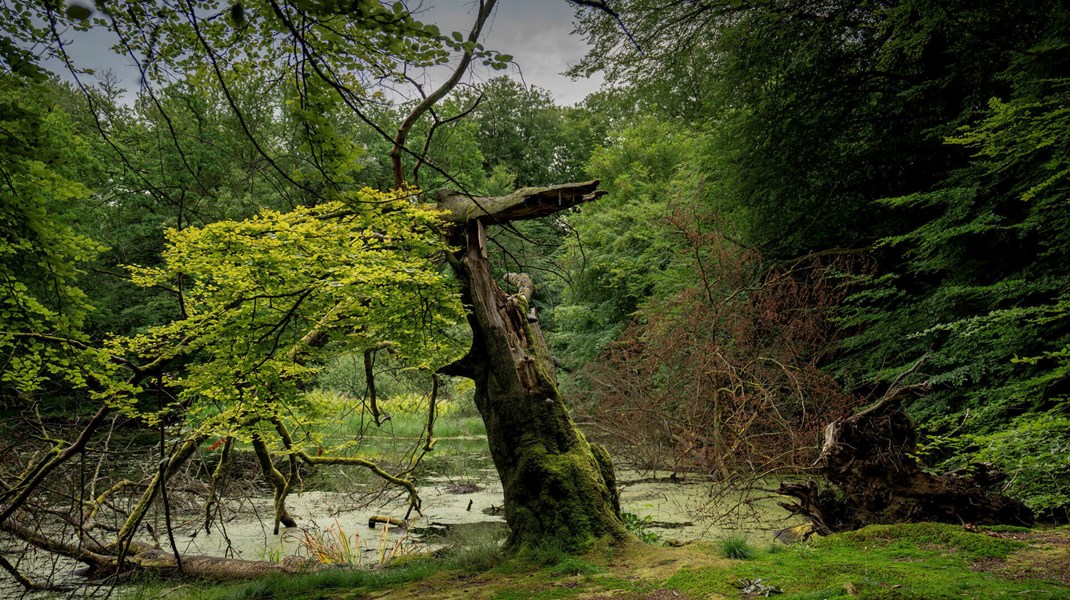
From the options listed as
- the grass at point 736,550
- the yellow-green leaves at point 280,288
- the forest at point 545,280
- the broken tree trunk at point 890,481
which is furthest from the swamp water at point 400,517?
the yellow-green leaves at point 280,288

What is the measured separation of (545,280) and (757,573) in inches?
117

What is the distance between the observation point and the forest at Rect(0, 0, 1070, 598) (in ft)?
9.02

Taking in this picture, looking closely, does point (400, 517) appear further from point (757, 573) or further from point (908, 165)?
point (908, 165)

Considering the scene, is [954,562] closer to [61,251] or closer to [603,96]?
[61,251]

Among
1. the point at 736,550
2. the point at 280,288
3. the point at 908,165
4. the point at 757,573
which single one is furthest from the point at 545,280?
the point at 908,165

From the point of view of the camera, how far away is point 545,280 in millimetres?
5246

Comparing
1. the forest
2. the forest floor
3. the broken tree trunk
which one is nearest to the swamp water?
the forest

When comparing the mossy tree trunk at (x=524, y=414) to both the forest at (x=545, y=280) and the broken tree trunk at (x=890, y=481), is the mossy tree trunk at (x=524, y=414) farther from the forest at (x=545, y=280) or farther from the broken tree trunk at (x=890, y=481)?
the broken tree trunk at (x=890, y=481)

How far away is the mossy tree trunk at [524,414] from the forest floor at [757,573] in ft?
0.97

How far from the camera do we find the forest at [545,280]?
2.75 metres

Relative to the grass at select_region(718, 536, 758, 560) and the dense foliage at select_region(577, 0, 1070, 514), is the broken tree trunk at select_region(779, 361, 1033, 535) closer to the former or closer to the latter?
the dense foliage at select_region(577, 0, 1070, 514)

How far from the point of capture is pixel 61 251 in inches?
125

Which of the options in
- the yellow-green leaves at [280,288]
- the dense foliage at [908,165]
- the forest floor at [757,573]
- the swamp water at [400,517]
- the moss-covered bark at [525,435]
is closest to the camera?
the forest floor at [757,573]

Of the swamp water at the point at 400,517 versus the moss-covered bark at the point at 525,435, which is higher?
the moss-covered bark at the point at 525,435
